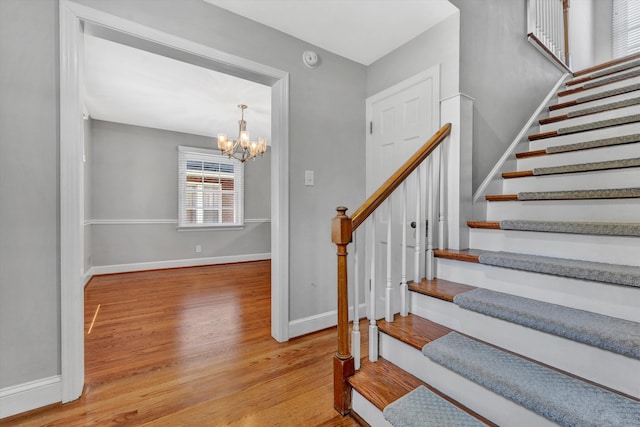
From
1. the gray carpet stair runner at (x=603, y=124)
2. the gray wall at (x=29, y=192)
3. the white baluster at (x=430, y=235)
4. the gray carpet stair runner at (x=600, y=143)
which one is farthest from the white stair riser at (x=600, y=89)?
the gray wall at (x=29, y=192)

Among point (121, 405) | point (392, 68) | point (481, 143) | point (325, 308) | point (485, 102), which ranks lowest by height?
point (121, 405)

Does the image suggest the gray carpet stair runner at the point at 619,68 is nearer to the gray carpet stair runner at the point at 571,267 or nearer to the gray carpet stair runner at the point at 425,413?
the gray carpet stair runner at the point at 571,267

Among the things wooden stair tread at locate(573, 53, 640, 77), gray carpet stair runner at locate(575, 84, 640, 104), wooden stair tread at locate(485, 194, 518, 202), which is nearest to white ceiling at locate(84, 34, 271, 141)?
wooden stair tread at locate(485, 194, 518, 202)

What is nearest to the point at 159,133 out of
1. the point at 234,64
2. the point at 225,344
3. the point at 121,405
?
the point at 234,64

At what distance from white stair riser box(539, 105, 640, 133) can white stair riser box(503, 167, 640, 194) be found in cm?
87

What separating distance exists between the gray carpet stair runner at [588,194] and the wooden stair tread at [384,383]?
52.3 inches

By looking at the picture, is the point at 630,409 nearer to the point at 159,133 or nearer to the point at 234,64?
the point at 234,64

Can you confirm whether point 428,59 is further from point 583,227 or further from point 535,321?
point 535,321

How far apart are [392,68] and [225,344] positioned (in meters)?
2.74

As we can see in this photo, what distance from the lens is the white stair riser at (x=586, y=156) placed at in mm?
1761

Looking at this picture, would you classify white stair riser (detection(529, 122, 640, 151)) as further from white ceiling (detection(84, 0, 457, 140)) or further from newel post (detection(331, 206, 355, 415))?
newel post (detection(331, 206, 355, 415))

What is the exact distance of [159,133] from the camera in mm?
4953

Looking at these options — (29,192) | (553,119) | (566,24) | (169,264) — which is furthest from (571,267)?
(169,264)

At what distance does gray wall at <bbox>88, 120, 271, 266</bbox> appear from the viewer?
4496mm
